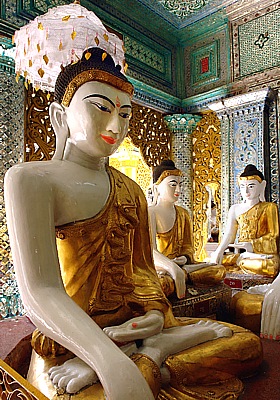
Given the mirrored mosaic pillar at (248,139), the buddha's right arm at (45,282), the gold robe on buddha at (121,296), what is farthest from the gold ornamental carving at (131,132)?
the buddha's right arm at (45,282)

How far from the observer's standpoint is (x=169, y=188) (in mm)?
2854

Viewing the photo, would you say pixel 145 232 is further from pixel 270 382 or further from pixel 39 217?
pixel 270 382

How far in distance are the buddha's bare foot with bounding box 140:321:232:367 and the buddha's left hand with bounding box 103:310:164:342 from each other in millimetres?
27

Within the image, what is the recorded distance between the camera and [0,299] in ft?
10.1

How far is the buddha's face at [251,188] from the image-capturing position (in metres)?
3.83

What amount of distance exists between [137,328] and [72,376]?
0.26m

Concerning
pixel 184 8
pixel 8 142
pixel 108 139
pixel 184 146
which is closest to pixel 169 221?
pixel 8 142

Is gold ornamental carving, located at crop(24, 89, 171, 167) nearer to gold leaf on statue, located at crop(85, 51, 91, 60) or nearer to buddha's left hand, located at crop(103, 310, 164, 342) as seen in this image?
gold leaf on statue, located at crop(85, 51, 91, 60)

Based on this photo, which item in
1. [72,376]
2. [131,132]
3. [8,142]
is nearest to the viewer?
[72,376]

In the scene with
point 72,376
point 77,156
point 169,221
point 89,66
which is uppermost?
point 89,66

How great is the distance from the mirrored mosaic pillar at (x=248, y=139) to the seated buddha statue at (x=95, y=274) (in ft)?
10.6

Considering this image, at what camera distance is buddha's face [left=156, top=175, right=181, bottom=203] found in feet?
9.36

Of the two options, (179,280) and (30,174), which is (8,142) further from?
(30,174)

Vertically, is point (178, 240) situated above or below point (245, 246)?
above
